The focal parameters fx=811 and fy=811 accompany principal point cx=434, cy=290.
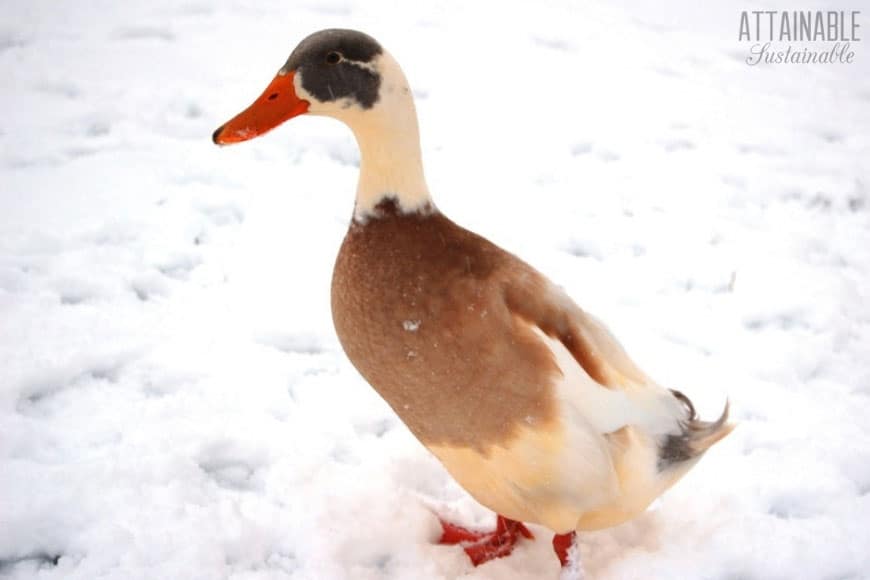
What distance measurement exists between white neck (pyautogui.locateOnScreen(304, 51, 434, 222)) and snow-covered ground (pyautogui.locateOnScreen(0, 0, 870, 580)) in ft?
2.54

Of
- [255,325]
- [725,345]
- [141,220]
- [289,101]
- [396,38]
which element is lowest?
[725,345]

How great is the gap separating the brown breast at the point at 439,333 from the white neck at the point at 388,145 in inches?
1.1

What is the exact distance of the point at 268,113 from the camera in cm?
171

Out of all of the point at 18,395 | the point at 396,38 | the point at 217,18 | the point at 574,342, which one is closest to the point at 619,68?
the point at 396,38

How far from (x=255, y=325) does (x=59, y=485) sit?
847mm

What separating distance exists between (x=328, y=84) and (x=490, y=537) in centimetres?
114

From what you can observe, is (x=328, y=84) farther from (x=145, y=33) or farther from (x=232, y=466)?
(x=145, y=33)

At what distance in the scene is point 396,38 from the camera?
4348 millimetres

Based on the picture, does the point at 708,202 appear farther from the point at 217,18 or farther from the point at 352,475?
the point at 217,18

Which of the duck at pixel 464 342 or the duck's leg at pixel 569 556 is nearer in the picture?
the duck at pixel 464 342

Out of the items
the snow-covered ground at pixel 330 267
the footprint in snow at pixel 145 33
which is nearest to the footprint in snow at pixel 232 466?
the snow-covered ground at pixel 330 267

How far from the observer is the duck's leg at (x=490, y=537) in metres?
1.95

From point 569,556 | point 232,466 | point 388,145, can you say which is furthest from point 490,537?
point 388,145

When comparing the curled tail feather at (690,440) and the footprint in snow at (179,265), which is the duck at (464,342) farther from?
the footprint in snow at (179,265)
